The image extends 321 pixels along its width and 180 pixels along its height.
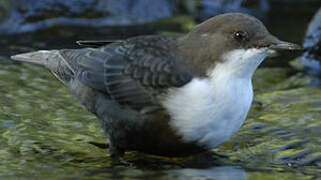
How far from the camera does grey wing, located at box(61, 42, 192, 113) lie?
4.28m

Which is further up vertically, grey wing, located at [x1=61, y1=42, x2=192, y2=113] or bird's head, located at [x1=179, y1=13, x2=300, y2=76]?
bird's head, located at [x1=179, y1=13, x2=300, y2=76]

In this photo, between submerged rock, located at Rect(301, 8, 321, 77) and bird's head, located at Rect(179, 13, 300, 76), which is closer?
bird's head, located at Rect(179, 13, 300, 76)

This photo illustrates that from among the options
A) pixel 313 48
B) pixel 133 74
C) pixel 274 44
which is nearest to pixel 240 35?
pixel 274 44

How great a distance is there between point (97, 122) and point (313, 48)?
3198mm

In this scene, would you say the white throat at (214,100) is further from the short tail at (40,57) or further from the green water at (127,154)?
the short tail at (40,57)

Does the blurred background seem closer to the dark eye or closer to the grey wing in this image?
the grey wing

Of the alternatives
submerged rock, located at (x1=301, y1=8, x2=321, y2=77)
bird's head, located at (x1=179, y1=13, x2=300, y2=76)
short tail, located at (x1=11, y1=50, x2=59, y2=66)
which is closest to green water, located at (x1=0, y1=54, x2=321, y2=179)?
short tail, located at (x1=11, y1=50, x2=59, y2=66)

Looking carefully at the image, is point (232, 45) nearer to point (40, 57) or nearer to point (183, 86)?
point (183, 86)

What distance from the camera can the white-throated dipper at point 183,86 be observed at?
13.6 feet

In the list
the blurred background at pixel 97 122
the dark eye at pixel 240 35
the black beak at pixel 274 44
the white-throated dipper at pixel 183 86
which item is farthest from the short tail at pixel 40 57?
the black beak at pixel 274 44

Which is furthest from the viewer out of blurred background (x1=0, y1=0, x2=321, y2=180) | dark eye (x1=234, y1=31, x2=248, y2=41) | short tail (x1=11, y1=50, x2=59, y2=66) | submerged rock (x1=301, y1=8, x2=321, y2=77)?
submerged rock (x1=301, y1=8, x2=321, y2=77)

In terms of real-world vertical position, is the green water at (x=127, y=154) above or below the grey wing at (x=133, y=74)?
below

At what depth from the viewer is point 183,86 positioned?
419 centimetres

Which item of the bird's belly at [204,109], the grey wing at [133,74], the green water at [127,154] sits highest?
the grey wing at [133,74]
